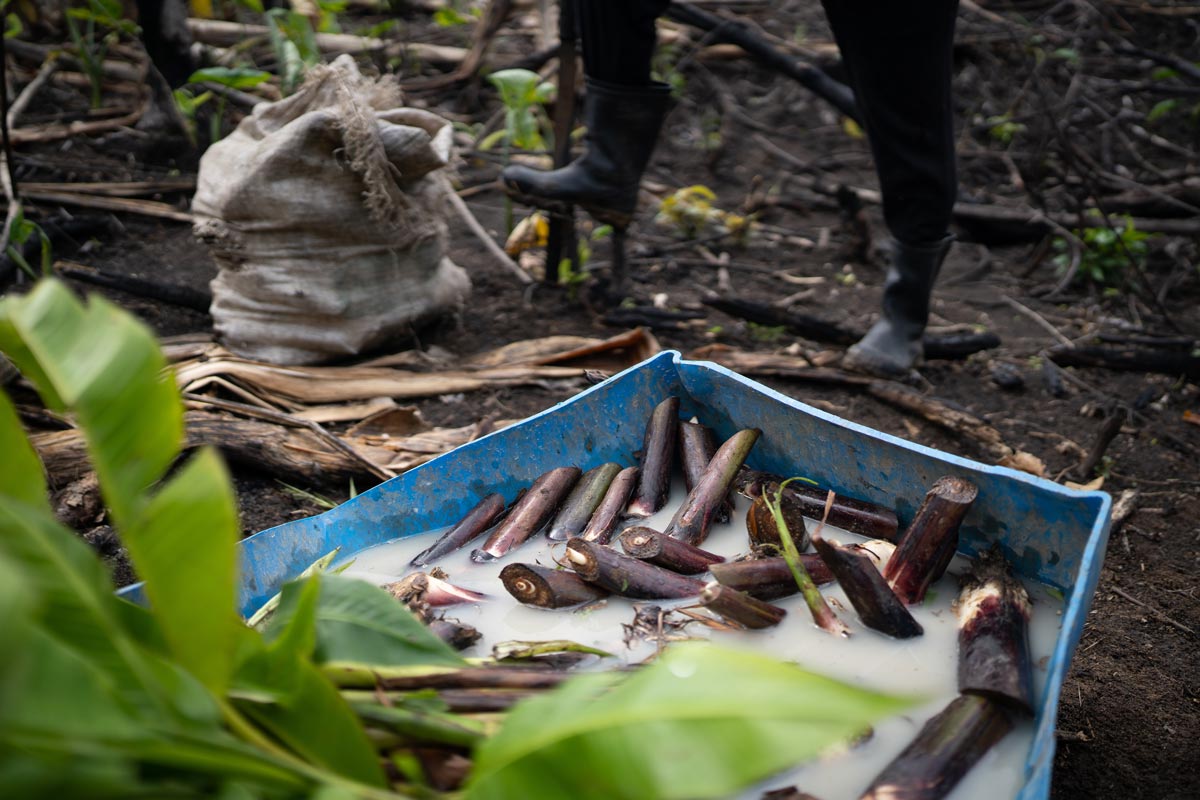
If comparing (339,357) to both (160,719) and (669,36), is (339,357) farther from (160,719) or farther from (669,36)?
(669,36)

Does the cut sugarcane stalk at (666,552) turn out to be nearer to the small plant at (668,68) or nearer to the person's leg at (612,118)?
the person's leg at (612,118)

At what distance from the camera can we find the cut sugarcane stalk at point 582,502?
1946 millimetres

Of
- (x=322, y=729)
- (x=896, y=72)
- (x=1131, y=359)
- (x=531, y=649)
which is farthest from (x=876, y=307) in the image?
(x=322, y=729)

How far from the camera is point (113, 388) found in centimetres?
90

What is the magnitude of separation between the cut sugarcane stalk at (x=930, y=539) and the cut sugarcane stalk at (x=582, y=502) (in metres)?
0.62

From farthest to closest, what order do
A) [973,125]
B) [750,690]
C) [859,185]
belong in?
[973,125] < [859,185] < [750,690]

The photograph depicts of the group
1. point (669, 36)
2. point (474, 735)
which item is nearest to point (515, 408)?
point (474, 735)

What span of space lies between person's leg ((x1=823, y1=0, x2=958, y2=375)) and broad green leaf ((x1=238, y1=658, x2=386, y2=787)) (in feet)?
7.48

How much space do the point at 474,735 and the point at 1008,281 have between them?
4026mm

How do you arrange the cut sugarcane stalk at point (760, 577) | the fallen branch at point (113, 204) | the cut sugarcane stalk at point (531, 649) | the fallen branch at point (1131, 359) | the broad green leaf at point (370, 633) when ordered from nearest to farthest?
the broad green leaf at point (370, 633) < the cut sugarcane stalk at point (531, 649) < the cut sugarcane stalk at point (760, 577) < the fallen branch at point (1131, 359) < the fallen branch at point (113, 204)

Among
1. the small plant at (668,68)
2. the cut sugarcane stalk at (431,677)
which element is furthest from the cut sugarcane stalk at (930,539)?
the small plant at (668,68)

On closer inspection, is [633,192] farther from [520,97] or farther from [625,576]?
[625,576]

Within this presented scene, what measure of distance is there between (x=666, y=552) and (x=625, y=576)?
109 mm

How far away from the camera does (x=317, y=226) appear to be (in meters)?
3.03
